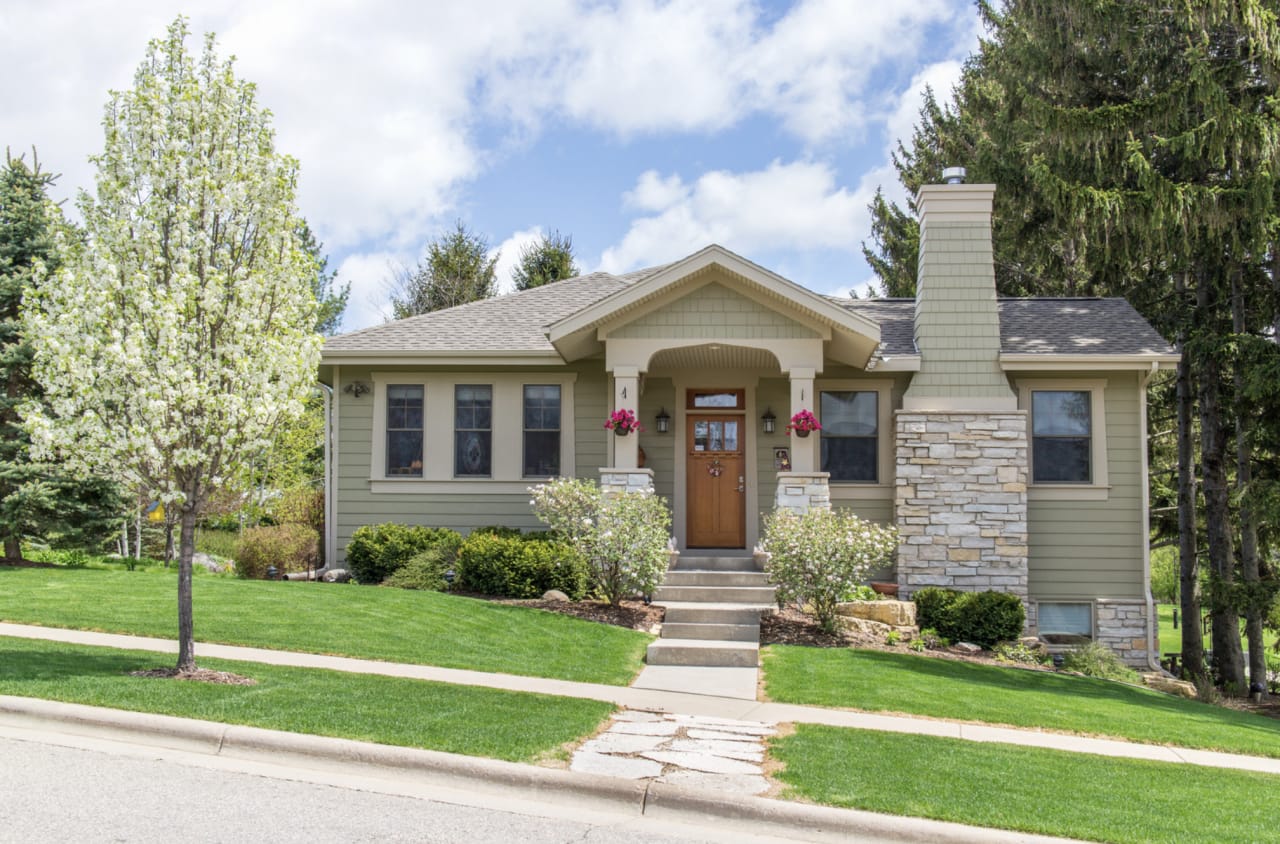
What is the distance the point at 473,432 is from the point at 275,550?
341 cm

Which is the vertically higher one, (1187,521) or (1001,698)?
(1187,521)

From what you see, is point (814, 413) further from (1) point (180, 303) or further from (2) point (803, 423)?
(1) point (180, 303)

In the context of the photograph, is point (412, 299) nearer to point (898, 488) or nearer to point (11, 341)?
point (11, 341)

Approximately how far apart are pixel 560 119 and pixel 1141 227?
442 inches

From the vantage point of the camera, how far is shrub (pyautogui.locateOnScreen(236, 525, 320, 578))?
15.1 m

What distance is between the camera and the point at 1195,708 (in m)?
10.6

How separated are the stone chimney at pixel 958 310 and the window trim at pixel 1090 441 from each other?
2.15ft

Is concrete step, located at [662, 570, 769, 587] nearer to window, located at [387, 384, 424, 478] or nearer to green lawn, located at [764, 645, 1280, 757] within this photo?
green lawn, located at [764, 645, 1280, 757]

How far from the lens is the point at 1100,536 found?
47.6 ft

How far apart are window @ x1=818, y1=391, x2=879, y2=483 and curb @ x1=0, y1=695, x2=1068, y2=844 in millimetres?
9775

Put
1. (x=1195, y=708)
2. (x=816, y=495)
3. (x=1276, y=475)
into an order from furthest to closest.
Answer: (x=1276, y=475), (x=816, y=495), (x=1195, y=708)

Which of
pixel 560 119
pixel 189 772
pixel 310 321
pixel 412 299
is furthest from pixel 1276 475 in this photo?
pixel 412 299

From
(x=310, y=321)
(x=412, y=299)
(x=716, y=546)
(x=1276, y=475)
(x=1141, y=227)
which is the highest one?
(x=412, y=299)

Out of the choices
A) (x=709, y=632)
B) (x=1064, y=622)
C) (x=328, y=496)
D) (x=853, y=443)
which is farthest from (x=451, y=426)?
(x=1064, y=622)
